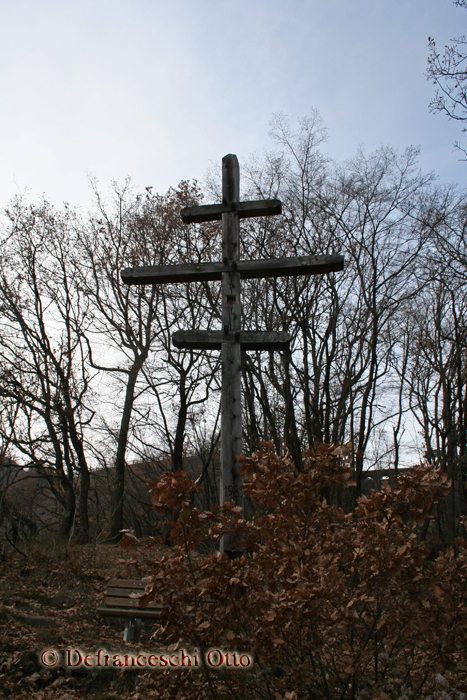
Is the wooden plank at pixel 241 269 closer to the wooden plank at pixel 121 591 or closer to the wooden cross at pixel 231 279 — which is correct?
the wooden cross at pixel 231 279

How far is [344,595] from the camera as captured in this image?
9.18 feet

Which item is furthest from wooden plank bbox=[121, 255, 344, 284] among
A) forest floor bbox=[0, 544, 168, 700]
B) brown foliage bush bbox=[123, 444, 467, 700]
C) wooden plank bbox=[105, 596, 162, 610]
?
wooden plank bbox=[105, 596, 162, 610]

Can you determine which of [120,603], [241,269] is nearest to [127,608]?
[120,603]

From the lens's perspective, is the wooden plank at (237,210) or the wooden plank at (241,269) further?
the wooden plank at (237,210)

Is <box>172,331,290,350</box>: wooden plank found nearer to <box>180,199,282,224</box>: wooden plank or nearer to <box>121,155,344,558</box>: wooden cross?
<box>121,155,344,558</box>: wooden cross

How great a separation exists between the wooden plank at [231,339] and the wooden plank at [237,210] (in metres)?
1.21

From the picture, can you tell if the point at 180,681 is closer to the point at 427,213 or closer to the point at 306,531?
the point at 306,531

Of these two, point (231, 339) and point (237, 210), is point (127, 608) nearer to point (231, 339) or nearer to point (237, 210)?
point (231, 339)

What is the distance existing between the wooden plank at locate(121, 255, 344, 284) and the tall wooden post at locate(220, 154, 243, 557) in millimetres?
102

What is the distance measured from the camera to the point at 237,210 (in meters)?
4.67

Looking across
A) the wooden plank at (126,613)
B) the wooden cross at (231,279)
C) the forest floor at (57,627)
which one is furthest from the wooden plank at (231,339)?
the wooden plank at (126,613)

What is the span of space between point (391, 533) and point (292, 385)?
1127 cm

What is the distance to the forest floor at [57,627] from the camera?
374 centimetres

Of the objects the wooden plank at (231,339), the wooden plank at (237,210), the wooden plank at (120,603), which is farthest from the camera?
the wooden plank at (120,603)
